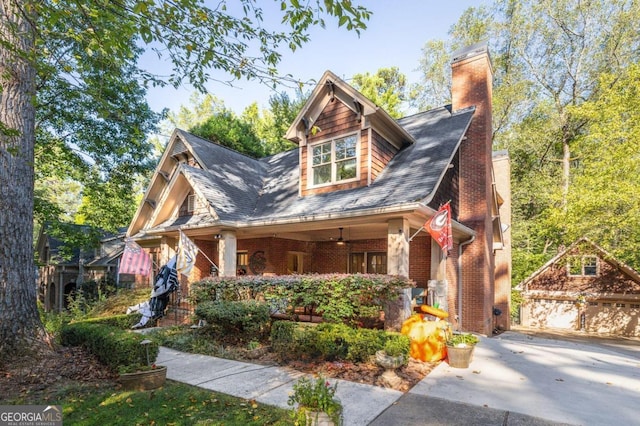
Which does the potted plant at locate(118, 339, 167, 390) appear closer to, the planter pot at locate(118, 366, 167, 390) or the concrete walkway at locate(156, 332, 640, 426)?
the planter pot at locate(118, 366, 167, 390)

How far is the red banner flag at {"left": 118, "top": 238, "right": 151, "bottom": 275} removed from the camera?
1048cm

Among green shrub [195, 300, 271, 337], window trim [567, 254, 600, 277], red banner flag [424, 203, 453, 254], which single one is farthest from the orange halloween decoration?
window trim [567, 254, 600, 277]

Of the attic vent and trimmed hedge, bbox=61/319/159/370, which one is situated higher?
the attic vent

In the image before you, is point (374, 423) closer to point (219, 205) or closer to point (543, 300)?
point (219, 205)

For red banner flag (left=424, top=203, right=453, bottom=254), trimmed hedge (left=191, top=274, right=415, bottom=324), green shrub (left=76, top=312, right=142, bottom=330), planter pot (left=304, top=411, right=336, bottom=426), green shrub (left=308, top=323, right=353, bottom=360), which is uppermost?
red banner flag (left=424, top=203, right=453, bottom=254)

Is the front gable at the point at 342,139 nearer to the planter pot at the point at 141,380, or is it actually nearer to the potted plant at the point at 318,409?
the planter pot at the point at 141,380

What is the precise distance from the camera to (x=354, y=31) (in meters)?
4.29

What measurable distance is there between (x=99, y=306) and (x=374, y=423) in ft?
45.6

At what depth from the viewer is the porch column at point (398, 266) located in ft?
27.2

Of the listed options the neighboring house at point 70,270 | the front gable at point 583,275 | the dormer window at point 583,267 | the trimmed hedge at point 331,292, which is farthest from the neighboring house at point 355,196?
the neighboring house at point 70,270

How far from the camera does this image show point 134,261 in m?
10.6

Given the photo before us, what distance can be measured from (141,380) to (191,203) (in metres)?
8.57

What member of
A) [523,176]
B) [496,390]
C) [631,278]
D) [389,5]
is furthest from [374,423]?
[523,176]

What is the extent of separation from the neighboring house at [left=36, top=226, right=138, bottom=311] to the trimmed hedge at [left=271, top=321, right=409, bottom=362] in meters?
20.8
